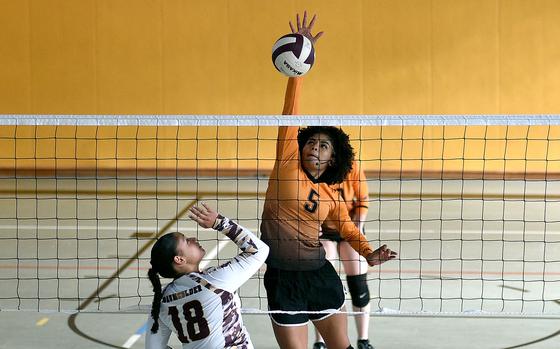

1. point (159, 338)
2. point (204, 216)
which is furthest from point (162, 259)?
point (159, 338)

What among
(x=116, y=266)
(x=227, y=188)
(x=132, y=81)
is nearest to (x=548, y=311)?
(x=116, y=266)

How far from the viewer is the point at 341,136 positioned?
5.29 meters

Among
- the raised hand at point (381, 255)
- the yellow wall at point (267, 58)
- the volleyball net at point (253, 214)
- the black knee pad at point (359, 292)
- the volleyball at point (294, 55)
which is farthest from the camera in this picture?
the yellow wall at point (267, 58)

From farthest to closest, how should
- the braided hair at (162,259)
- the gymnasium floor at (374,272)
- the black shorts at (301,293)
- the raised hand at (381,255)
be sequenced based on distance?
the gymnasium floor at (374,272) → the black shorts at (301,293) → the raised hand at (381,255) → the braided hair at (162,259)

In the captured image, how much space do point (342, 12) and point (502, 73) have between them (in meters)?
3.00

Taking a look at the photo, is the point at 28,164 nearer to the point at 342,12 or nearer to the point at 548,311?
the point at 342,12

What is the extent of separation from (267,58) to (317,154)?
11737 mm

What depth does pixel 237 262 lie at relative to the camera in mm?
4273

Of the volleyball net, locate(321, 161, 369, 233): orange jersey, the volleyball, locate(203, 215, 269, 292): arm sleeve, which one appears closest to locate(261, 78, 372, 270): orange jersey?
the volleyball net

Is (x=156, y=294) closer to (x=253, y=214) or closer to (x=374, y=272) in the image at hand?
(x=374, y=272)

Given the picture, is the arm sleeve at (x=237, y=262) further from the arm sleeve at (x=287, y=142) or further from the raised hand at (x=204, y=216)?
the arm sleeve at (x=287, y=142)

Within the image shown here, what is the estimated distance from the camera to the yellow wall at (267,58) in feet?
54.1

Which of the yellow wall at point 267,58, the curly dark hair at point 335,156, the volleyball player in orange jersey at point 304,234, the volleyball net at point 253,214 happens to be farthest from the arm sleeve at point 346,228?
the yellow wall at point 267,58

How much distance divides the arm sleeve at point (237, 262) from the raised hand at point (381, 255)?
76cm
